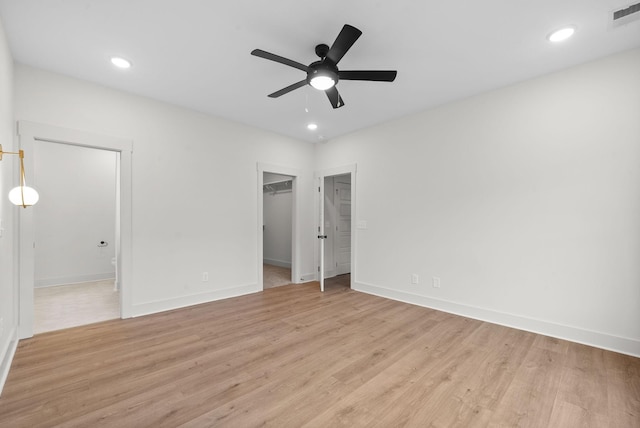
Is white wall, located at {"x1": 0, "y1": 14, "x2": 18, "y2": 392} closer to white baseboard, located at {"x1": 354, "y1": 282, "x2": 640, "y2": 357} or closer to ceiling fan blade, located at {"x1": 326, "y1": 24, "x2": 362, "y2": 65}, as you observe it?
ceiling fan blade, located at {"x1": 326, "y1": 24, "x2": 362, "y2": 65}

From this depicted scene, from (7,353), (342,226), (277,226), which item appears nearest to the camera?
(7,353)

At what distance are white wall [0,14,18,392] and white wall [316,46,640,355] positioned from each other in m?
4.23

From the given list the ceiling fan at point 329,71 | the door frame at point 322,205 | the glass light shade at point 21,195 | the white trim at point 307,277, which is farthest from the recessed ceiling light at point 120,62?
the white trim at point 307,277

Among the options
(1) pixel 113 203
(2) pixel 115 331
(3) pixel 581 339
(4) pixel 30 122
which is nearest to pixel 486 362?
(3) pixel 581 339

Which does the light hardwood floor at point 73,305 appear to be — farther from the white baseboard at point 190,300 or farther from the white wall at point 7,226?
the white wall at point 7,226

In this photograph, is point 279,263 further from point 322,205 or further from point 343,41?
point 343,41

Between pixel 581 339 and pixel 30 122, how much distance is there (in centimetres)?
602

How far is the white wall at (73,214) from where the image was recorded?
5.06 metres

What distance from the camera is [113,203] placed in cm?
573

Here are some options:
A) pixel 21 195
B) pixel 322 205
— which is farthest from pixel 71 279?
pixel 322 205

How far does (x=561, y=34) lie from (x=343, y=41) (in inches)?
75.6

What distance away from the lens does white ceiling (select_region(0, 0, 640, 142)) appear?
2.12 m

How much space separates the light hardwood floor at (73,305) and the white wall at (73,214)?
39 cm

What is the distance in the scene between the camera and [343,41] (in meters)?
2.07
